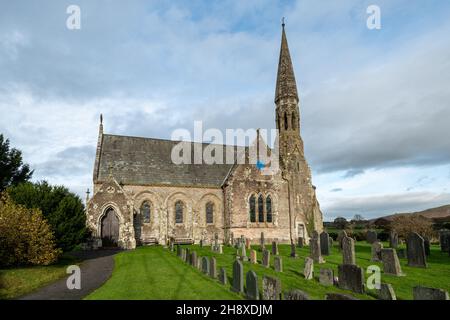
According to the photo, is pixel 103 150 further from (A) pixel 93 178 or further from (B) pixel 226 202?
(B) pixel 226 202

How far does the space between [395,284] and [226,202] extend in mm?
20224

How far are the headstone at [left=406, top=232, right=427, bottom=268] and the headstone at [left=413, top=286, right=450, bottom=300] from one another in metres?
7.92

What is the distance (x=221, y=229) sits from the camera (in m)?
31.0

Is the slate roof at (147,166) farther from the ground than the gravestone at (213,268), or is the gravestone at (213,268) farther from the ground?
the slate roof at (147,166)

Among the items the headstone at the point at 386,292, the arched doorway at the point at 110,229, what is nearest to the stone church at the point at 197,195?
the arched doorway at the point at 110,229

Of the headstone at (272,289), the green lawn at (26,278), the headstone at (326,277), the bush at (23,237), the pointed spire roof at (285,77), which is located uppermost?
the pointed spire roof at (285,77)

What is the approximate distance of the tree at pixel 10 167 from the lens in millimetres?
31633

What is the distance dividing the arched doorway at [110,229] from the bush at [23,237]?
959 centimetres

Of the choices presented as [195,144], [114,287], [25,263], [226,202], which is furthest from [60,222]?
[195,144]

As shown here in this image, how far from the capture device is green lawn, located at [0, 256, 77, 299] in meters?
11.1

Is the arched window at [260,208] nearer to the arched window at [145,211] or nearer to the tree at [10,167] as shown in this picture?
the arched window at [145,211]

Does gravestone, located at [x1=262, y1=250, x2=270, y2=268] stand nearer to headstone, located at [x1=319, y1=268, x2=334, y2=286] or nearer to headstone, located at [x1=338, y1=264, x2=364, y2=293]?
headstone, located at [x1=319, y1=268, x2=334, y2=286]

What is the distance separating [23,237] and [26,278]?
2827 millimetres

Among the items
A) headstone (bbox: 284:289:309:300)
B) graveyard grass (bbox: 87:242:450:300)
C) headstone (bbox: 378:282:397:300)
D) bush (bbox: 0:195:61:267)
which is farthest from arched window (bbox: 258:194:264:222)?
headstone (bbox: 284:289:309:300)
